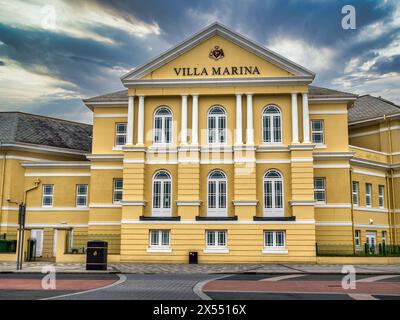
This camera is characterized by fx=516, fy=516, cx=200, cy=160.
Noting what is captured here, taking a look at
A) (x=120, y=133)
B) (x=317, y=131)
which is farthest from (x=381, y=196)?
(x=120, y=133)

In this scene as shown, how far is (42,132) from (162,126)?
1483 centimetres

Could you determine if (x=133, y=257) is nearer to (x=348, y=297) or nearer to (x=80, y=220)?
(x=80, y=220)

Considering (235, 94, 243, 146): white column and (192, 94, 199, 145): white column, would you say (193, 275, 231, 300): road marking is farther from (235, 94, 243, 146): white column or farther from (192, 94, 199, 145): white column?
(192, 94, 199, 145): white column

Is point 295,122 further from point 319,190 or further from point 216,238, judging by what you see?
point 216,238

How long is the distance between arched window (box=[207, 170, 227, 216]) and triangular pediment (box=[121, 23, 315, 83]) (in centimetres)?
660

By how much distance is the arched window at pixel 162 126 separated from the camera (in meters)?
34.5

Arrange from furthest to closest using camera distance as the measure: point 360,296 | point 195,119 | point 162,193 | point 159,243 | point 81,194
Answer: point 81,194 → point 195,119 → point 162,193 → point 159,243 → point 360,296

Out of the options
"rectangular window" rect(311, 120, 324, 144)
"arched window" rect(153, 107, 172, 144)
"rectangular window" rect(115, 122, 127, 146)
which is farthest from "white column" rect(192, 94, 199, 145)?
"rectangular window" rect(311, 120, 324, 144)

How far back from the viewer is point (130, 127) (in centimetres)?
3431

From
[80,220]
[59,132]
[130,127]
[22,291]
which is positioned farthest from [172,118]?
[22,291]

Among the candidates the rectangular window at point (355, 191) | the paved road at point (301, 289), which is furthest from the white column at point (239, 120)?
the paved road at point (301, 289)

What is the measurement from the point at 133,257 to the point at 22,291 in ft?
55.6

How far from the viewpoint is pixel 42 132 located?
4450cm

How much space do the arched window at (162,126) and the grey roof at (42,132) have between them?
41.3 feet
